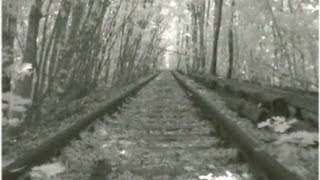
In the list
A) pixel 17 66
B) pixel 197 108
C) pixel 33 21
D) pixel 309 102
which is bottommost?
pixel 197 108

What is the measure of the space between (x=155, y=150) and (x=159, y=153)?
0.49 ft

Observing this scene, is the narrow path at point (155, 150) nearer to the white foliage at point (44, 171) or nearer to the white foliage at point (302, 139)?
the white foliage at point (44, 171)

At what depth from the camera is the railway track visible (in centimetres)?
376

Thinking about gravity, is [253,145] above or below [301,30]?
below

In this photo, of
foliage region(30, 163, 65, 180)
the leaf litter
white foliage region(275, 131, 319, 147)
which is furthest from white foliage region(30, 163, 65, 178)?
white foliage region(275, 131, 319, 147)

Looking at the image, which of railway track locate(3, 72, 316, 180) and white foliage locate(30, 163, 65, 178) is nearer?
white foliage locate(30, 163, 65, 178)

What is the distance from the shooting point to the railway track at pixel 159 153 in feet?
12.3

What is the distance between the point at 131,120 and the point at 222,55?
32.3 metres

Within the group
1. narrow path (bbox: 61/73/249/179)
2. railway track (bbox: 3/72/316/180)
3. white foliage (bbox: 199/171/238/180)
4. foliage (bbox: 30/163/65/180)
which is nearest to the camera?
foliage (bbox: 30/163/65/180)

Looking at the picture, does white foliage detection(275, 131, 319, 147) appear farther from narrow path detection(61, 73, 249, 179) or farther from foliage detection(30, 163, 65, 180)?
foliage detection(30, 163, 65, 180)

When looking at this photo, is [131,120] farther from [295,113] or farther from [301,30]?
[301,30]

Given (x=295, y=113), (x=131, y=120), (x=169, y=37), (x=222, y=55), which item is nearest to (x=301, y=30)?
(x=131, y=120)

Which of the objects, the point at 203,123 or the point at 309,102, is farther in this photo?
the point at 203,123

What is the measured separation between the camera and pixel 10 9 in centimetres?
538
